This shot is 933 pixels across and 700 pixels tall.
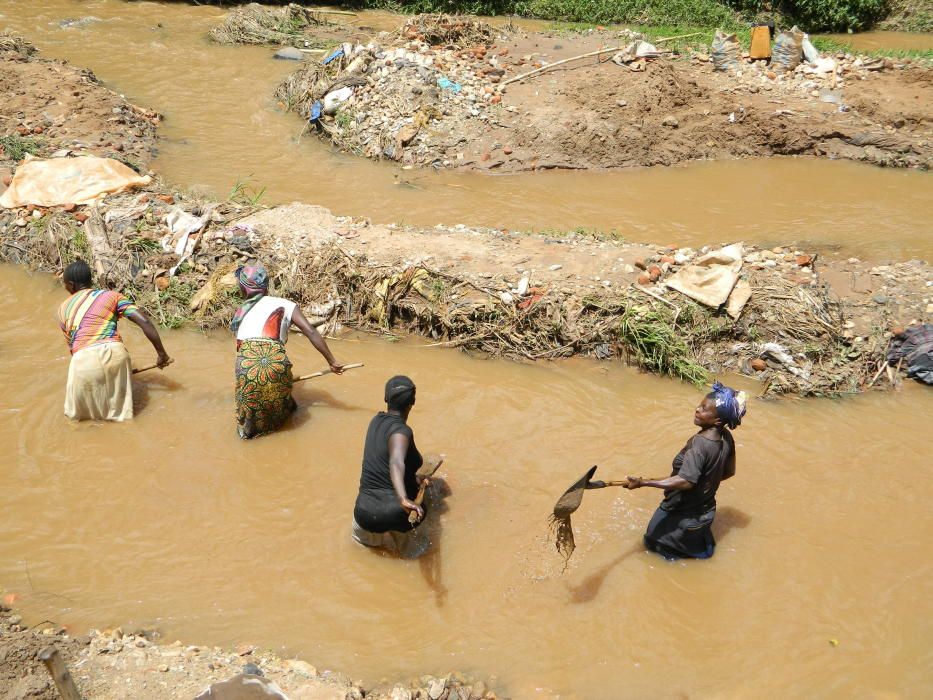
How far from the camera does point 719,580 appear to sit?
4.57 m

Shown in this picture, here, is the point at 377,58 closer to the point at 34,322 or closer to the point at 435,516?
the point at 34,322

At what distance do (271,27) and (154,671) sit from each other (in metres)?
13.5

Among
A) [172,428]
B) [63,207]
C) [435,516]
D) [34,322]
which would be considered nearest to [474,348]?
[435,516]

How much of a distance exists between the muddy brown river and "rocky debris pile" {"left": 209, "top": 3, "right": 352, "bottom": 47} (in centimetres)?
842

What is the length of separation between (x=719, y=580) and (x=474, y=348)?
2.85 metres

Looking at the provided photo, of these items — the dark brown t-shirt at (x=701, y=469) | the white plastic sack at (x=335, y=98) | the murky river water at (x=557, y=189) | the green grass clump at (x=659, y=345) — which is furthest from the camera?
the white plastic sack at (x=335, y=98)

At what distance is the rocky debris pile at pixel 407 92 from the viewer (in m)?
10.4

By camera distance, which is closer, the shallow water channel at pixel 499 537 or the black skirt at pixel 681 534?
→ the shallow water channel at pixel 499 537

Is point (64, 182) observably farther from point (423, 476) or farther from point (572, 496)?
point (572, 496)

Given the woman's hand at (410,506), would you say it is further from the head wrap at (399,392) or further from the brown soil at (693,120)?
the brown soil at (693,120)

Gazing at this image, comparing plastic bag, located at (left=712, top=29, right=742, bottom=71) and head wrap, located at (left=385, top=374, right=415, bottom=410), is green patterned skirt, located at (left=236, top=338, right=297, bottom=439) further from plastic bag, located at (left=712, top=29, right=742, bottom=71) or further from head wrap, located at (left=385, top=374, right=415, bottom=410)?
plastic bag, located at (left=712, top=29, right=742, bottom=71)

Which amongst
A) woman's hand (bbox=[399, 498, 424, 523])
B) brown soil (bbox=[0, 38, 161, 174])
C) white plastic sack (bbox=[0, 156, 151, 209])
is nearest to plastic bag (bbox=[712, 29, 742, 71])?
brown soil (bbox=[0, 38, 161, 174])

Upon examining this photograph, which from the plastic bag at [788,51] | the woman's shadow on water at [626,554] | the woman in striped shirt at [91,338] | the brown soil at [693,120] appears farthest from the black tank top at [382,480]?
the plastic bag at [788,51]

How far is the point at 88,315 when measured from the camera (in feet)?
17.5
